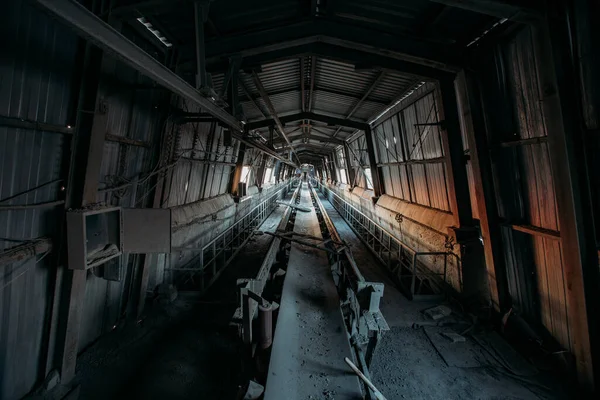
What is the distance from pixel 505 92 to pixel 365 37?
8.53 feet

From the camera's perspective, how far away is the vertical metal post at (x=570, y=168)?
3023 mm

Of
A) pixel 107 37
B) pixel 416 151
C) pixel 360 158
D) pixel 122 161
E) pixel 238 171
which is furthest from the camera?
pixel 360 158

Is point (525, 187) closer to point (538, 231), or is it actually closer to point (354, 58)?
point (538, 231)

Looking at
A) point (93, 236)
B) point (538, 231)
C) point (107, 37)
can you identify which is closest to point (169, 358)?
point (93, 236)

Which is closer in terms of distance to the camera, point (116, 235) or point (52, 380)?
point (52, 380)

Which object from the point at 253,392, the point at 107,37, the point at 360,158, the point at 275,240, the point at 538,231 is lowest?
the point at 253,392

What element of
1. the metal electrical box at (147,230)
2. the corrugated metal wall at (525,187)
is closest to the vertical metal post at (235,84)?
the metal electrical box at (147,230)

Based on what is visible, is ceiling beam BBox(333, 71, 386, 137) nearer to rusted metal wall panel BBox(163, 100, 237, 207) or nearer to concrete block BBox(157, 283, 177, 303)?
rusted metal wall panel BBox(163, 100, 237, 207)

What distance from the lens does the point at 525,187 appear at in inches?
162

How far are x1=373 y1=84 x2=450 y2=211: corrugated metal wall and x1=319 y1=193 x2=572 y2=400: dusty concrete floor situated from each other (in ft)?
10.7

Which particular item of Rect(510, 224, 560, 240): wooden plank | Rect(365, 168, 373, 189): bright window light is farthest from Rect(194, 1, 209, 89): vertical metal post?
Rect(365, 168, 373, 189): bright window light

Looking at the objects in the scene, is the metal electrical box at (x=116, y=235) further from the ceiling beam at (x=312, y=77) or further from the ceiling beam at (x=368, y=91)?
the ceiling beam at (x=368, y=91)

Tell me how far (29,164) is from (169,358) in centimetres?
350

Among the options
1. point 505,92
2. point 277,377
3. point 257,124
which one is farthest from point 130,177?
point 505,92
